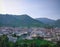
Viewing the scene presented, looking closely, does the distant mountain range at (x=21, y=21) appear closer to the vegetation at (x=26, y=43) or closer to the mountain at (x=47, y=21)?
the mountain at (x=47, y=21)

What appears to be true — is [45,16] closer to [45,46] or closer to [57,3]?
[57,3]

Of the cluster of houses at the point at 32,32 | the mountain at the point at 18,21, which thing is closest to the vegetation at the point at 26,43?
the cluster of houses at the point at 32,32

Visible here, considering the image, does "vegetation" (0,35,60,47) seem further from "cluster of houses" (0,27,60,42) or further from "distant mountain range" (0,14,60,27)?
"distant mountain range" (0,14,60,27)

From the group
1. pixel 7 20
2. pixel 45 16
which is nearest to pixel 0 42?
pixel 7 20

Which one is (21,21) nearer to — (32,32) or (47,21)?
(32,32)

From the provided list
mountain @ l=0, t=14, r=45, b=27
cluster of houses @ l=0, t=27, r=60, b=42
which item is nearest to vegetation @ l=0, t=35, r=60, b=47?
cluster of houses @ l=0, t=27, r=60, b=42

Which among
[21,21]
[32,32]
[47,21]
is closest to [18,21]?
[21,21]
